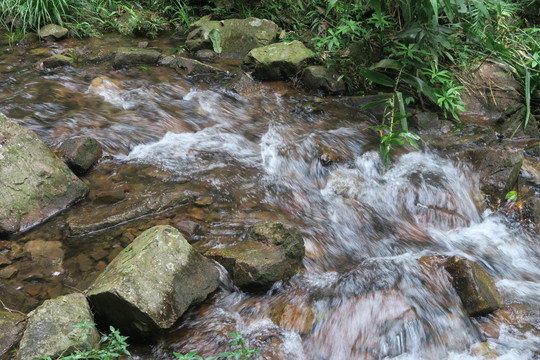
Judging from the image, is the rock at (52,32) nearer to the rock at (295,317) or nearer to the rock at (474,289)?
the rock at (295,317)

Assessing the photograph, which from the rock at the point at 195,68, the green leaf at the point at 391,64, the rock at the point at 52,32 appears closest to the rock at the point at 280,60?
the rock at the point at 195,68

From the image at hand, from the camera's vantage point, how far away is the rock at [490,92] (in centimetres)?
468

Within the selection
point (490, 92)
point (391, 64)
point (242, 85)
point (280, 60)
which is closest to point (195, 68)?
point (242, 85)

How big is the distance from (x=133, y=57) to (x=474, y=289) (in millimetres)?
4862

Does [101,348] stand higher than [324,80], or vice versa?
[324,80]

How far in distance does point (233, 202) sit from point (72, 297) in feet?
4.75

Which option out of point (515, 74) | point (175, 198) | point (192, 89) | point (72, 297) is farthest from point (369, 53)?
point (72, 297)

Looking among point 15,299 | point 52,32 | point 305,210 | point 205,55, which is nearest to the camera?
point 15,299

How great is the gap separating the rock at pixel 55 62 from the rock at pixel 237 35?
171cm

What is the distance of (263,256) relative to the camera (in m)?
2.56

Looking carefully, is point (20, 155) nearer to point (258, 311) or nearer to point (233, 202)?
point (233, 202)

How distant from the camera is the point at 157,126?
→ 425 centimetres

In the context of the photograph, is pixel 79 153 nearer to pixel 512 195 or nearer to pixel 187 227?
pixel 187 227

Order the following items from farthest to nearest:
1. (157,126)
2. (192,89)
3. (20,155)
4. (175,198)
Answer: (192,89)
(157,126)
(175,198)
(20,155)
